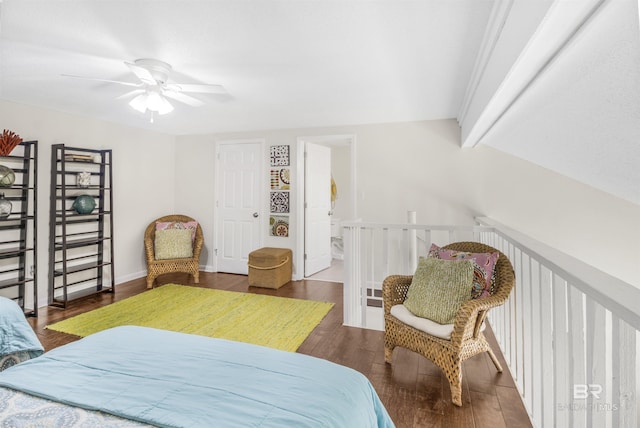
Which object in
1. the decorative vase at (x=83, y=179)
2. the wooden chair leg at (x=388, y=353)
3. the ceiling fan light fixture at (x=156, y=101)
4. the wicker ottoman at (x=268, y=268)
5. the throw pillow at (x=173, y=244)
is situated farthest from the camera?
the throw pillow at (x=173, y=244)

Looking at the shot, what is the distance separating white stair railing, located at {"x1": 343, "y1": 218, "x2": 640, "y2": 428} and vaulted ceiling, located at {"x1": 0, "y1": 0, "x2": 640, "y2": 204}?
831 mm

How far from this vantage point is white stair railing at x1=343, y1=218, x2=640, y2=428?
2.81ft

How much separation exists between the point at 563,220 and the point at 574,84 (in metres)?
2.66

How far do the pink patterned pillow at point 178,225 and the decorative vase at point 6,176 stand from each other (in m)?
1.75

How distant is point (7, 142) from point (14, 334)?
234 cm

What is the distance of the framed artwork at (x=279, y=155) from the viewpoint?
4746 mm

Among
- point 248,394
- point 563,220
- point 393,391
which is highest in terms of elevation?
point 563,220

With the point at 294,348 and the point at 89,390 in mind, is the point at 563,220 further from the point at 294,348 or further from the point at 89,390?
the point at 89,390

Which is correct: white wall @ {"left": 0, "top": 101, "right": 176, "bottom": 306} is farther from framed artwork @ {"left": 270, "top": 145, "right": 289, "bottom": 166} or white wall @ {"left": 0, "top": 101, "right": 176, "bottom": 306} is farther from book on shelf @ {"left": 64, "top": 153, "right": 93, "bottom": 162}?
framed artwork @ {"left": 270, "top": 145, "right": 289, "bottom": 166}

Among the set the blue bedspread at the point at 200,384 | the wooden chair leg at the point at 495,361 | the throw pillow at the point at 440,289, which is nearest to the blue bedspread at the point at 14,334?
the blue bedspread at the point at 200,384

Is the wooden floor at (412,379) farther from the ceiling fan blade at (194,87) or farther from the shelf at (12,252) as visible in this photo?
the ceiling fan blade at (194,87)

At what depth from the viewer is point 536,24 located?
117 centimetres

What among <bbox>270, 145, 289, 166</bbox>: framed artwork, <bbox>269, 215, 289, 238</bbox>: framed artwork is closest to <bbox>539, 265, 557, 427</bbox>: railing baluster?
<bbox>269, 215, 289, 238</bbox>: framed artwork

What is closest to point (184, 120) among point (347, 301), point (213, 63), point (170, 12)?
point (213, 63)
